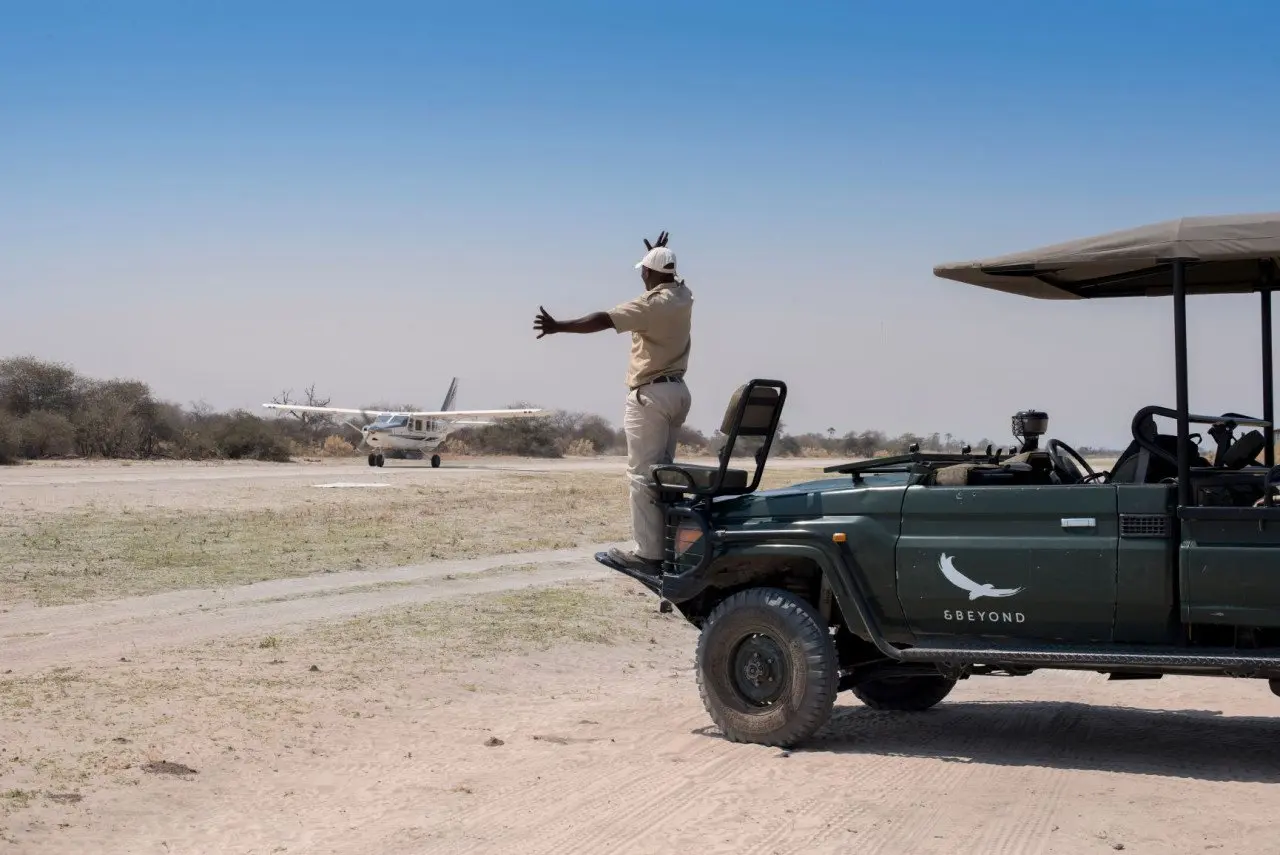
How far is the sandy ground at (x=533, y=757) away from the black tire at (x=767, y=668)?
0.18 m

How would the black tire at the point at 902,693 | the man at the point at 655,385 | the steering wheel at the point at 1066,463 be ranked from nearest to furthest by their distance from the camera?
the steering wheel at the point at 1066,463, the man at the point at 655,385, the black tire at the point at 902,693

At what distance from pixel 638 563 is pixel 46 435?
176 ft

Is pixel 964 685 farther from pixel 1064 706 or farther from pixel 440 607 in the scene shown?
pixel 440 607

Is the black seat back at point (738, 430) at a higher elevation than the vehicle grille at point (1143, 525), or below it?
higher

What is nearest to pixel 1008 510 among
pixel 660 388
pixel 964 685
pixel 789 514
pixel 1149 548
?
pixel 1149 548

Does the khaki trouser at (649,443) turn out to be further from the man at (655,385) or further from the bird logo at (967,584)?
the bird logo at (967,584)

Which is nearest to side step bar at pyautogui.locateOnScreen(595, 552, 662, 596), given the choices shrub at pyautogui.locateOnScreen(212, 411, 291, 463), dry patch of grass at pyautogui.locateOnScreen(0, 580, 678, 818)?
dry patch of grass at pyautogui.locateOnScreen(0, 580, 678, 818)

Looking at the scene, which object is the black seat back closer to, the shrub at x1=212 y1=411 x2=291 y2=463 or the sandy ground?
the sandy ground

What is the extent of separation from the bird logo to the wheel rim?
106 centimetres

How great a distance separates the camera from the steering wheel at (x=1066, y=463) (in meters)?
7.86

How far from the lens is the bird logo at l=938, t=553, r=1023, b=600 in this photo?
7.53m

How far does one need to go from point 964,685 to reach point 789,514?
3.54 meters

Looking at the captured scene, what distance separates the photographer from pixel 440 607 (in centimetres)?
1440

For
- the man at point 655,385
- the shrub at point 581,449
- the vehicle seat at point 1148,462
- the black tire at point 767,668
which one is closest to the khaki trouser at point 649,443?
the man at point 655,385
